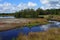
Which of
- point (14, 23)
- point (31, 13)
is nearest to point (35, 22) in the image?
point (31, 13)

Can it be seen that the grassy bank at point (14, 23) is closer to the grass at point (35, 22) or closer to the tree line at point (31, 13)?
the grass at point (35, 22)

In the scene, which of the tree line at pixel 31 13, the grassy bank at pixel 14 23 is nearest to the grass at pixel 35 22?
the grassy bank at pixel 14 23

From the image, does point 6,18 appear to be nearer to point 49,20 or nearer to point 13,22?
point 13,22

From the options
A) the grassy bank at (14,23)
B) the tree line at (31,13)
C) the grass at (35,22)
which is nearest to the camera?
the tree line at (31,13)

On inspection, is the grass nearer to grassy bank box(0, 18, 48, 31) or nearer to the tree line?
grassy bank box(0, 18, 48, 31)

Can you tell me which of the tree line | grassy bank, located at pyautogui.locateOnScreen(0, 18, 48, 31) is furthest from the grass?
the tree line

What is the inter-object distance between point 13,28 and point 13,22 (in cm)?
48

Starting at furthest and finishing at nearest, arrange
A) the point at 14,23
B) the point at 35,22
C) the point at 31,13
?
the point at 35,22
the point at 14,23
the point at 31,13

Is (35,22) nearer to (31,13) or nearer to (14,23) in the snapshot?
(31,13)

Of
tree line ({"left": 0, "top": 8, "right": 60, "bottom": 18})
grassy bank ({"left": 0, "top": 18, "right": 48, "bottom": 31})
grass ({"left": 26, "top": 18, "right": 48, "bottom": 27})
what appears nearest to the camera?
tree line ({"left": 0, "top": 8, "right": 60, "bottom": 18})

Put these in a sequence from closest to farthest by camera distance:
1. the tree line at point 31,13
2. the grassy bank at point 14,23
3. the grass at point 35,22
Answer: the tree line at point 31,13
the grassy bank at point 14,23
the grass at point 35,22

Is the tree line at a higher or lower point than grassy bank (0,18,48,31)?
higher

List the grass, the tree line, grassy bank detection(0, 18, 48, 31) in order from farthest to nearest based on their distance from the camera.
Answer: the grass
grassy bank detection(0, 18, 48, 31)
the tree line

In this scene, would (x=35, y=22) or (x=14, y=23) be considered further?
(x=35, y=22)
